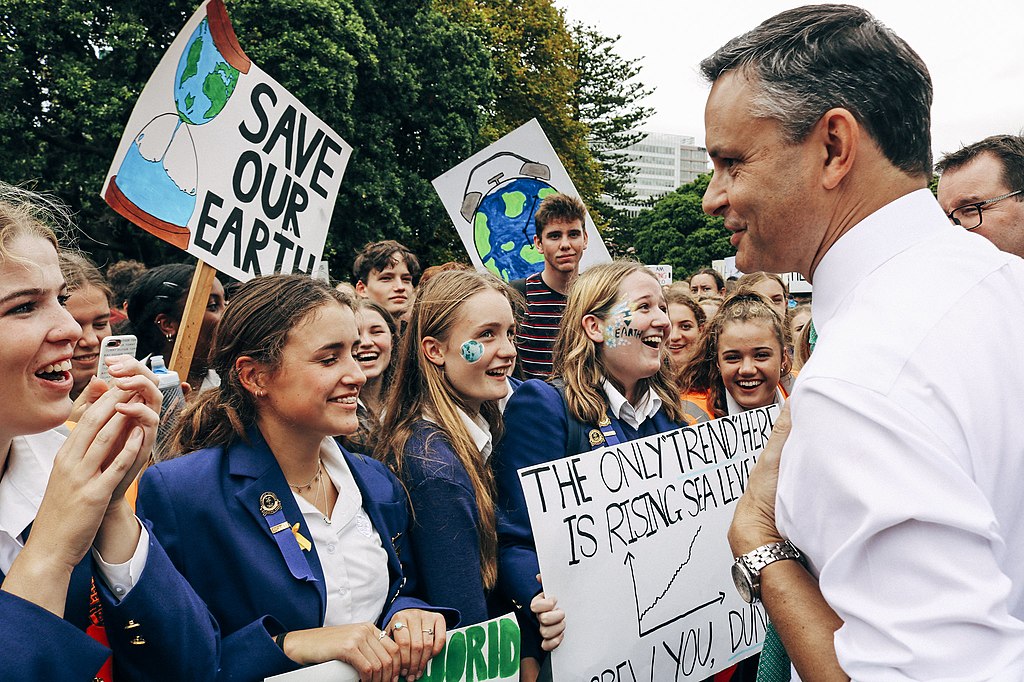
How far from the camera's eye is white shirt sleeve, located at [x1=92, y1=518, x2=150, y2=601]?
181cm

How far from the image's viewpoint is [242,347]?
2.71 meters

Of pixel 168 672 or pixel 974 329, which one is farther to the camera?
pixel 168 672

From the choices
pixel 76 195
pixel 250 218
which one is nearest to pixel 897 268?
pixel 250 218

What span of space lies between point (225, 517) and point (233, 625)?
0.29m

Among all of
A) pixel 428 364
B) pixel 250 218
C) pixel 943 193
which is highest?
pixel 250 218

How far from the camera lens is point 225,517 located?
2293 millimetres

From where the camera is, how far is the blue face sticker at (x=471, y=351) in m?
3.34

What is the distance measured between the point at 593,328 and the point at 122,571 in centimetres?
226

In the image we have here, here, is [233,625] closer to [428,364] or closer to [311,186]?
[428,364]

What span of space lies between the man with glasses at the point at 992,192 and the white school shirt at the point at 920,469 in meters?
2.61

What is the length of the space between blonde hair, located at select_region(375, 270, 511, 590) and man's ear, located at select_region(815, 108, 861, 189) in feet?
6.04

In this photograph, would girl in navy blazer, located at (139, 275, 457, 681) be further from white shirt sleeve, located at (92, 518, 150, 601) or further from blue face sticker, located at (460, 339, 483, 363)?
blue face sticker, located at (460, 339, 483, 363)

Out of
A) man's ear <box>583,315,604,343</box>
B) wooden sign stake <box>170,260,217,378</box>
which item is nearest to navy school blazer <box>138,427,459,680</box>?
man's ear <box>583,315,604,343</box>

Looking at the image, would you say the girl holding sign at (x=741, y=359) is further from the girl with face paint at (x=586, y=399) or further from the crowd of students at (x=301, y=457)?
the girl with face paint at (x=586, y=399)
